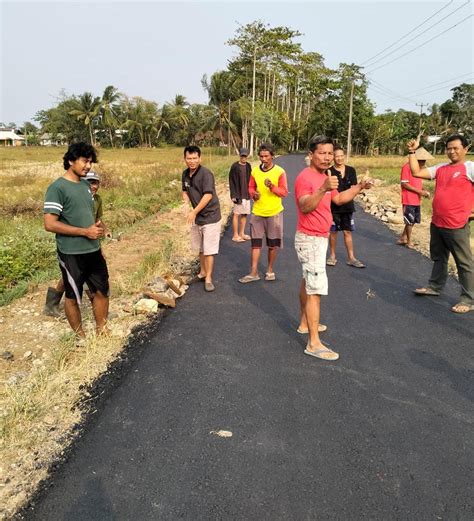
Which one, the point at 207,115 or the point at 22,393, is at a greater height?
the point at 207,115

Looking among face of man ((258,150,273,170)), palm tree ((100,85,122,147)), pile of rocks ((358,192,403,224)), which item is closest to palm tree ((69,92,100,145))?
palm tree ((100,85,122,147))

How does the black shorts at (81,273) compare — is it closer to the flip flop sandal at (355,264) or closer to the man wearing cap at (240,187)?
the flip flop sandal at (355,264)

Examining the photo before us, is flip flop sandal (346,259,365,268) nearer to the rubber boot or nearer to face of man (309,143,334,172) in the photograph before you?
face of man (309,143,334,172)

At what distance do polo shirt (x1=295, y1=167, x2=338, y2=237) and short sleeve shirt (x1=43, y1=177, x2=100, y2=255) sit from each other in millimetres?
1835

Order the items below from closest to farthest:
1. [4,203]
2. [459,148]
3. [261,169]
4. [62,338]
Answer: [62,338], [459,148], [261,169], [4,203]

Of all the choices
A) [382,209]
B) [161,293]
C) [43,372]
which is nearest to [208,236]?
[161,293]

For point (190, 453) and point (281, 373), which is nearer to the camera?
point (190, 453)

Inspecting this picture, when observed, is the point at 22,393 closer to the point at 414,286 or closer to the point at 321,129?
the point at 414,286

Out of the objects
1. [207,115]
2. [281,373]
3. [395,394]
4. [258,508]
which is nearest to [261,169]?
[281,373]

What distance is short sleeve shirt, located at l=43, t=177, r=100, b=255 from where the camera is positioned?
350cm

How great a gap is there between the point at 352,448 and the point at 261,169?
3817mm

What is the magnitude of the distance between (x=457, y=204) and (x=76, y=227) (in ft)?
13.5

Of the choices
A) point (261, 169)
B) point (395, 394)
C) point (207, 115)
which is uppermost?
point (207, 115)

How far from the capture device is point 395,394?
326 centimetres
